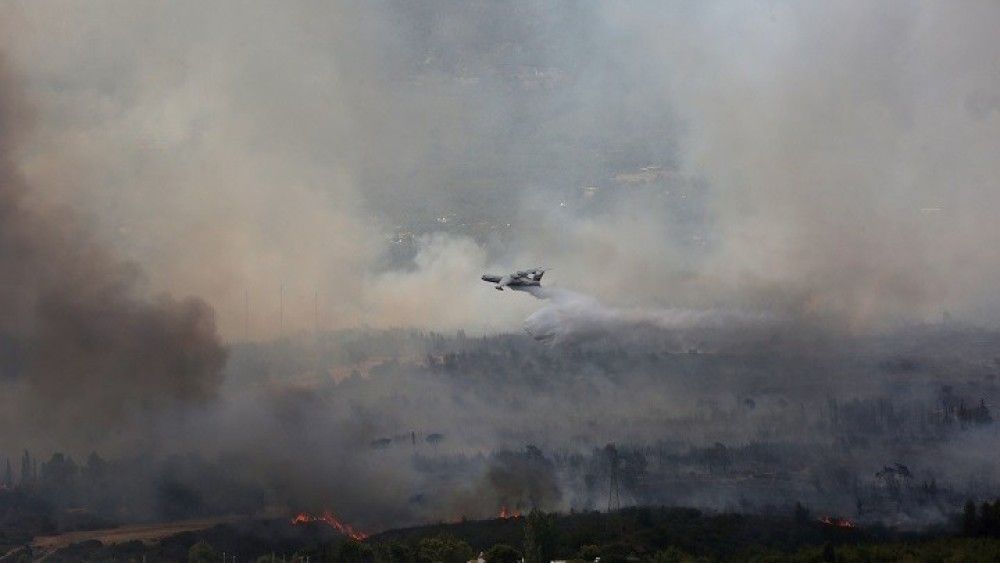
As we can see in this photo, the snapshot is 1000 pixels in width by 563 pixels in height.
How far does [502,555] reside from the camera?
99875 millimetres

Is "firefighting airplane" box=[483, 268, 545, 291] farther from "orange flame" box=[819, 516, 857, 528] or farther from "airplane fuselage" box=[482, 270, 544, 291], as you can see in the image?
"orange flame" box=[819, 516, 857, 528]

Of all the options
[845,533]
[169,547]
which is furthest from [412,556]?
[845,533]

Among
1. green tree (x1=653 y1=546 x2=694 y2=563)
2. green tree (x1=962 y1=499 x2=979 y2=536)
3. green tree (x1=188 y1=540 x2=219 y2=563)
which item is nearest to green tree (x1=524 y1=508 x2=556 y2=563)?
green tree (x1=653 y1=546 x2=694 y2=563)

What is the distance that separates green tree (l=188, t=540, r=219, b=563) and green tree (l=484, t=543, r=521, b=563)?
18707 millimetres

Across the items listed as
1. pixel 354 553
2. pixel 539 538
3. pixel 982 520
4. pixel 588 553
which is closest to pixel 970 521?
pixel 982 520

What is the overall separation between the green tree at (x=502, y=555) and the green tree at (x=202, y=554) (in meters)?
18.7

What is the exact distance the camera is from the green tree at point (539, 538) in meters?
97.5

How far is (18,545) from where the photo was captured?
9400 cm

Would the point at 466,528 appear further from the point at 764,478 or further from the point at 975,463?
the point at 975,463

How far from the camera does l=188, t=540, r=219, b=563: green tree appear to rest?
93000 millimetres

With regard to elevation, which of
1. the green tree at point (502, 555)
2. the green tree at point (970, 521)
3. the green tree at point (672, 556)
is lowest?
the green tree at point (672, 556)

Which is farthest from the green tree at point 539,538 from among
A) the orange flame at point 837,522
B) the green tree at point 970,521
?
the green tree at point 970,521

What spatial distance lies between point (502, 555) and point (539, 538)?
311 centimetres

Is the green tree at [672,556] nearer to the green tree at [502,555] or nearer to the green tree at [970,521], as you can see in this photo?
the green tree at [502,555]
